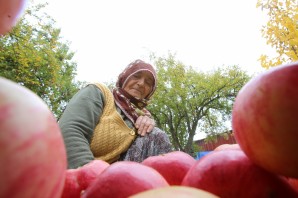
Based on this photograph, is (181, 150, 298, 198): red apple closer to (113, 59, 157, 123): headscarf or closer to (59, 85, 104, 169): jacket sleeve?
(59, 85, 104, 169): jacket sleeve

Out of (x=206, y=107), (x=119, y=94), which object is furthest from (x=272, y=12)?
(x=206, y=107)

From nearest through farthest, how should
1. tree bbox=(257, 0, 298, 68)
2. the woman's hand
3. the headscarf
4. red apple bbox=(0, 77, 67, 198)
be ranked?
red apple bbox=(0, 77, 67, 198) → the woman's hand → the headscarf → tree bbox=(257, 0, 298, 68)

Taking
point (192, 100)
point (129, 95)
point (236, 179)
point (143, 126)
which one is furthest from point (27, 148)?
point (192, 100)

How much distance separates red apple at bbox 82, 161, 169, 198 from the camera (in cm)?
53

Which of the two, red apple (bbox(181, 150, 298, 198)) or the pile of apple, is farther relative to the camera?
red apple (bbox(181, 150, 298, 198))

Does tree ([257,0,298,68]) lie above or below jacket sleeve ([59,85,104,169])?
above

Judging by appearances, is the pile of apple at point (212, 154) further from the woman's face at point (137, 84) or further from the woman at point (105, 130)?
the woman's face at point (137, 84)

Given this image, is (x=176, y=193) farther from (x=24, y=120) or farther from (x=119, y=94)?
(x=119, y=94)

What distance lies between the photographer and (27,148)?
1.20 feet

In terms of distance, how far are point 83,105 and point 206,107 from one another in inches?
825

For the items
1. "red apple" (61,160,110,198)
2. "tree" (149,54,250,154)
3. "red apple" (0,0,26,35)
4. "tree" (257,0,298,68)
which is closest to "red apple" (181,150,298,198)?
"red apple" (61,160,110,198)

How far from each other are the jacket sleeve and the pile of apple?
4.09 feet

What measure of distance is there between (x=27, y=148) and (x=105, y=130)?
1.63 metres

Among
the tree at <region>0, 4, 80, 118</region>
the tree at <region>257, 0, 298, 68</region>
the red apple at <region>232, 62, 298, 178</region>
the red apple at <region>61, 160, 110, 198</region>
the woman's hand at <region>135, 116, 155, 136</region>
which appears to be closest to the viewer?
the red apple at <region>232, 62, 298, 178</region>
